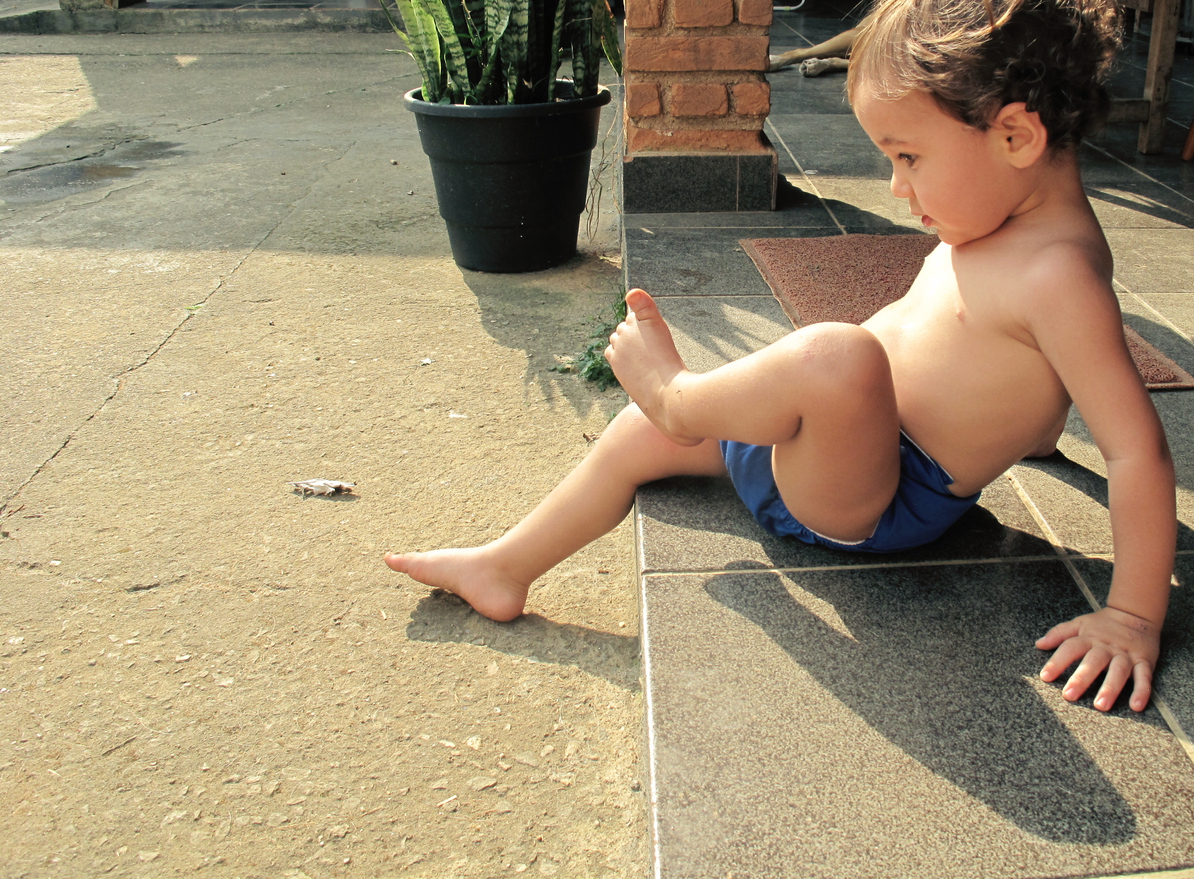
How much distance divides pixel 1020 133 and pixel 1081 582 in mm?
614

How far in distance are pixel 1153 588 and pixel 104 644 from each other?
1496 mm

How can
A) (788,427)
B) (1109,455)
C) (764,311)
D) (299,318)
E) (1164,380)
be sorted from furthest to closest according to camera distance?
1. (299,318)
2. (764,311)
3. (1164,380)
4. (788,427)
5. (1109,455)

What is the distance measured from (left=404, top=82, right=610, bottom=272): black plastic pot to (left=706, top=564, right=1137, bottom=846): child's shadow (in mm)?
1760

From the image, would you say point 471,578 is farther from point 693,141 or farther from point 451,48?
point 693,141

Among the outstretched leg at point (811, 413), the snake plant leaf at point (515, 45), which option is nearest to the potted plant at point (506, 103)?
the snake plant leaf at point (515, 45)

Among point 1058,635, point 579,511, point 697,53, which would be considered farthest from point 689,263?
point 1058,635

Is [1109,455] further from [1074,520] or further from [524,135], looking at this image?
[524,135]

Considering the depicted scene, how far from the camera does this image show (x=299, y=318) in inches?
108

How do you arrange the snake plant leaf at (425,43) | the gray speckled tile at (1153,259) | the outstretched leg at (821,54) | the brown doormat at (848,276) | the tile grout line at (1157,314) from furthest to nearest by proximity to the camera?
the outstretched leg at (821,54) < the snake plant leaf at (425,43) < the gray speckled tile at (1153,259) < the tile grout line at (1157,314) < the brown doormat at (848,276)

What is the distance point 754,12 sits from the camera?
2789mm

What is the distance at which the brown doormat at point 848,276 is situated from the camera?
78.4 inches

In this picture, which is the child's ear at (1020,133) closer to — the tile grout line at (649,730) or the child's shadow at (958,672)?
the child's shadow at (958,672)

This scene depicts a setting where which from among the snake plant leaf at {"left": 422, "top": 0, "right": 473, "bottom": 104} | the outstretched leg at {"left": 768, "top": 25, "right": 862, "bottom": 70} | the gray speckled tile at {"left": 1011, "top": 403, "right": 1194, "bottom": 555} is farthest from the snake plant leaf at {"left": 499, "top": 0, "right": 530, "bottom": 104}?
the outstretched leg at {"left": 768, "top": 25, "right": 862, "bottom": 70}

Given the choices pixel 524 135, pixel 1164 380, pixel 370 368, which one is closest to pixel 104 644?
pixel 370 368
